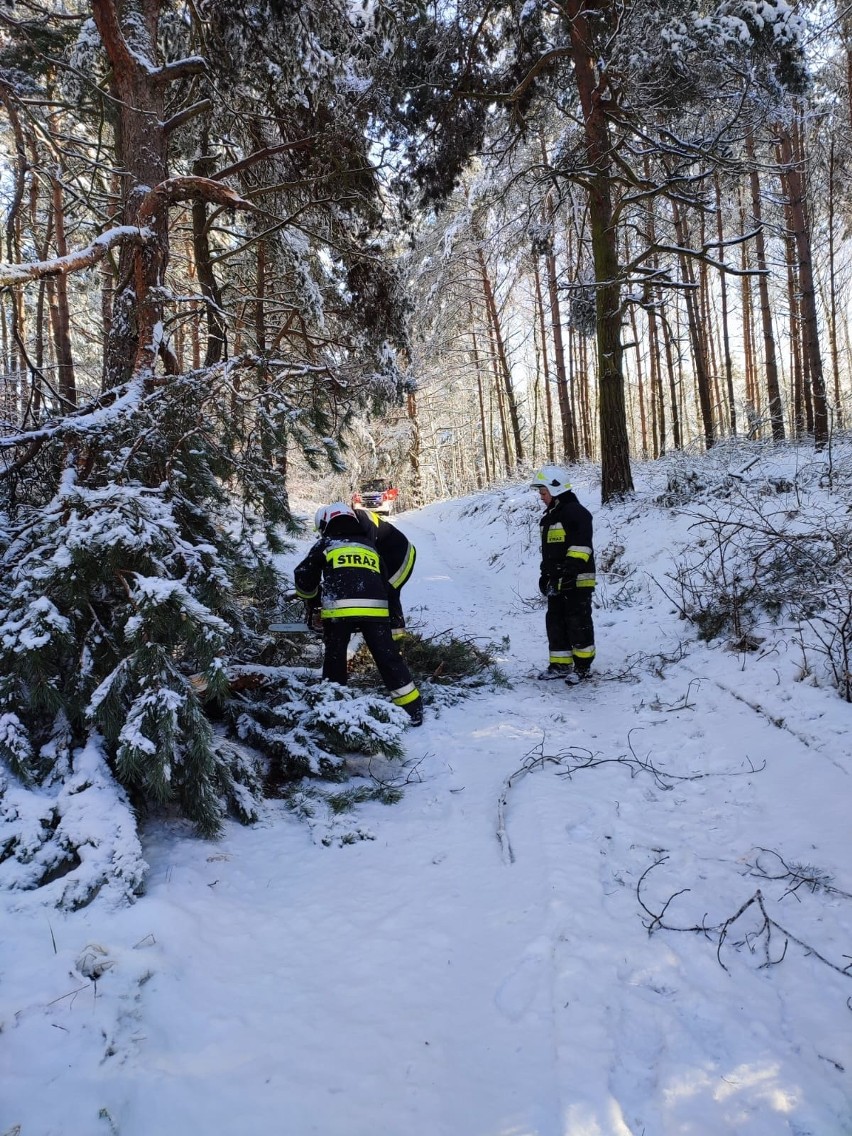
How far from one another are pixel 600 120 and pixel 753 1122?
10.3 meters

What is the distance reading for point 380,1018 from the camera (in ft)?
6.05

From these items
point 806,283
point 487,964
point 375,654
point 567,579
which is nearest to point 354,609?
point 375,654

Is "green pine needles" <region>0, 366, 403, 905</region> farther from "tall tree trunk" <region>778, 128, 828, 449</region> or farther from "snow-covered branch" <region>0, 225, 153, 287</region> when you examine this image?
"tall tree trunk" <region>778, 128, 828, 449</region>

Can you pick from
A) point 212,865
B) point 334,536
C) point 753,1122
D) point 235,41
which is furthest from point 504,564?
point 753,1122

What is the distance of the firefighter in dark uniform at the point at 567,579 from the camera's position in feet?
16.9

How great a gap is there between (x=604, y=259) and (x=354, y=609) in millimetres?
7505

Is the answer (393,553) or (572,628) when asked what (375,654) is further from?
(572,628)

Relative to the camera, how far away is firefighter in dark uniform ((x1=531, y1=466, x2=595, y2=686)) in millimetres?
5148

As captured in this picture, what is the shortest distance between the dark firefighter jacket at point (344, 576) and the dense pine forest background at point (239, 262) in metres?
0.38

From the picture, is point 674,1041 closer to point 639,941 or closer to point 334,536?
point 639,941

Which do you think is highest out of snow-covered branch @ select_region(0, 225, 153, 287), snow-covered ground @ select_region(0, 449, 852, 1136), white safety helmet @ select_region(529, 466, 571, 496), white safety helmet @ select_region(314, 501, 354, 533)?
snow-covered branch @ select_region(0, 225, 153, 287)

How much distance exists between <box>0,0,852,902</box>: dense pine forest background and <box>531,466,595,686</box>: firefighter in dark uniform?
2094 mm

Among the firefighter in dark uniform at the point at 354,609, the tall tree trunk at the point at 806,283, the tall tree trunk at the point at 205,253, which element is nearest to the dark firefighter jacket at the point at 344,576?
the firefighter in dark uniform at the point at 354,609

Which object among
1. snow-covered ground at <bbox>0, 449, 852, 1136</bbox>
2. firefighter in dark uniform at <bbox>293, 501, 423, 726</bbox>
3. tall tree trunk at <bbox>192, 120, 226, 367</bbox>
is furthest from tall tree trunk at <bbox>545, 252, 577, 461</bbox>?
snow-covered ground at <bbox>0, 449, 852, 1136</bbox>
